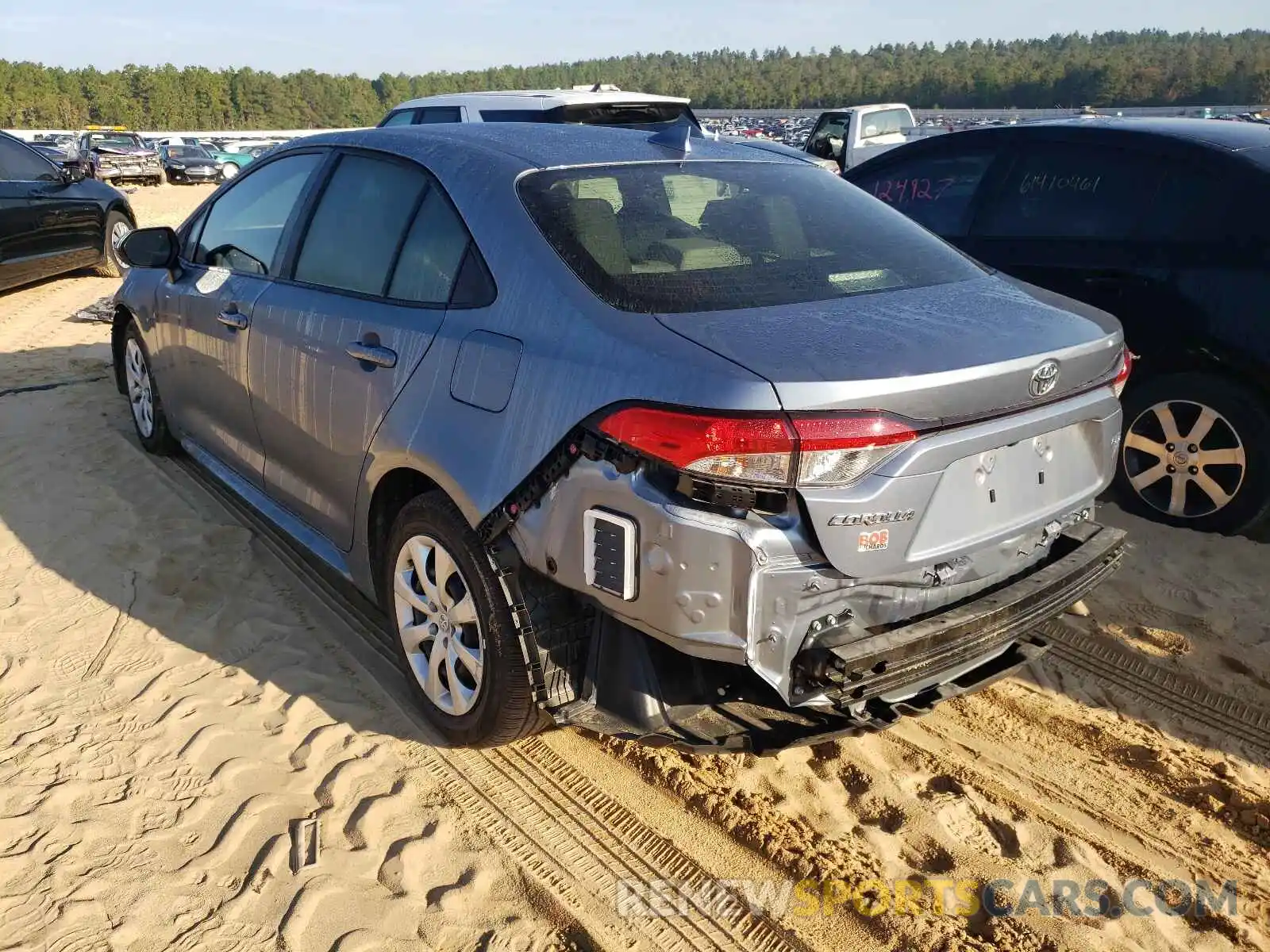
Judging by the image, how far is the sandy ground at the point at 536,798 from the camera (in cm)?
235

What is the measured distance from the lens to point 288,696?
3.27 metres

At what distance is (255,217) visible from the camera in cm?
406

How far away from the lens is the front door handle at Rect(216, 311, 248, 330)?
383 centimetres

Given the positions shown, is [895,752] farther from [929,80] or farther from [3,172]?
[929,80]

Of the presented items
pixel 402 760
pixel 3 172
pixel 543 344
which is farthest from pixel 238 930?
pixel 3 172

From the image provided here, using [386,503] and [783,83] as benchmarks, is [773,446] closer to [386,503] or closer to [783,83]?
[386,503]

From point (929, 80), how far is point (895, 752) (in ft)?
347

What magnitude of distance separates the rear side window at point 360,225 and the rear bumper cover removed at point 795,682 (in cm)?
147

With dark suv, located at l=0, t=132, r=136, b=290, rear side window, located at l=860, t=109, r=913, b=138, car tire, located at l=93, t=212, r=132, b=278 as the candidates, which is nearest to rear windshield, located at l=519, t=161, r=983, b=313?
dark suv, located at l=0, t=132, r=136, b=290

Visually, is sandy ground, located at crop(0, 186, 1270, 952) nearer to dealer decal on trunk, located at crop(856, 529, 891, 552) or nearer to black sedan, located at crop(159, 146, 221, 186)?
dealer decal on trunk, located at crop(856, 529, 891, 552)

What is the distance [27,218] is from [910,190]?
8.62 meters

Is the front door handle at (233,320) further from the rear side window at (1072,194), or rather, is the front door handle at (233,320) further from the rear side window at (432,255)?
the rear side window at (1072,194)

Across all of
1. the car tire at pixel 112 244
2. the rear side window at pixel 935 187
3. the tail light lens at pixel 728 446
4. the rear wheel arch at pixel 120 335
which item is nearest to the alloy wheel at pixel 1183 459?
the rear side window at pixel 935 187

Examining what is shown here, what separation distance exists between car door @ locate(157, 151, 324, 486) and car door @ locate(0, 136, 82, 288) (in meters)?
6.37
